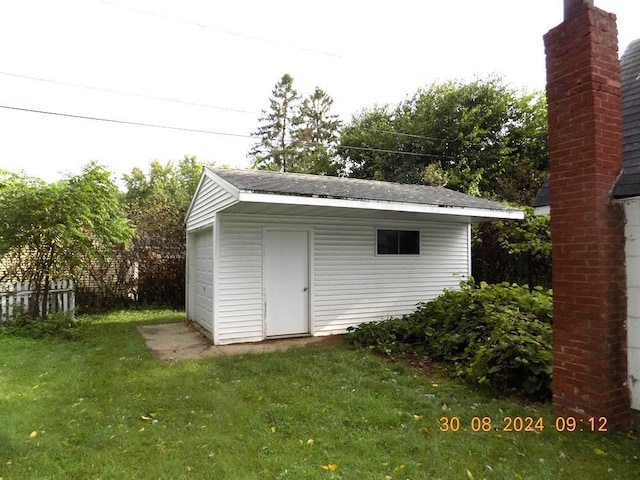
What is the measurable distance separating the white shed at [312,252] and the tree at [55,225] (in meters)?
→ 1.89

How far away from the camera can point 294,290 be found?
25.1ft

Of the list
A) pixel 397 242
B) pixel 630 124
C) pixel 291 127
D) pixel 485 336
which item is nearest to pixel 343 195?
pixel 397 242

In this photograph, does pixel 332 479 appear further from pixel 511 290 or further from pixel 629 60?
pixel 629 60

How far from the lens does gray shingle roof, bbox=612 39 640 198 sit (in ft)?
10.8

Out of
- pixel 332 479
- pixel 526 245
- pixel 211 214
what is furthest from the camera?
pixel 526 245

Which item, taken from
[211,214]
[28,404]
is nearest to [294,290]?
[211,214]

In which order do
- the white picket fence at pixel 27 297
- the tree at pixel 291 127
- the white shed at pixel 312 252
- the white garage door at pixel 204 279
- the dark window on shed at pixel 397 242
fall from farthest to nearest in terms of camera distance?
the tree at pixel 291 127, the dark window on shed at pixel 397 242, the white picket fence at pixel 27 297, the white garage door at pixel 204 279, the white shed at pixel 312 252

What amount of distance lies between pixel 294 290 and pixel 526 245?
21.6 feet

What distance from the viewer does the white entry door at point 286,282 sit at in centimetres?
740

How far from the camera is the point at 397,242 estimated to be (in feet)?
28.3

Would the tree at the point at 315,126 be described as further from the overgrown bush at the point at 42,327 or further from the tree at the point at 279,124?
the overgrown bush at the point at 42,327

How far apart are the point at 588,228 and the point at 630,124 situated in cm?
137

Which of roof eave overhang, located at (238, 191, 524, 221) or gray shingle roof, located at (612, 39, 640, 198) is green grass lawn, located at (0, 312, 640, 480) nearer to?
gray shingle roof, located at (612, 39, 640, 198)

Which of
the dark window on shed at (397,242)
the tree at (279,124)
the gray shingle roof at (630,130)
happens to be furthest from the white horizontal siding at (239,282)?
the tree at (279,124)
